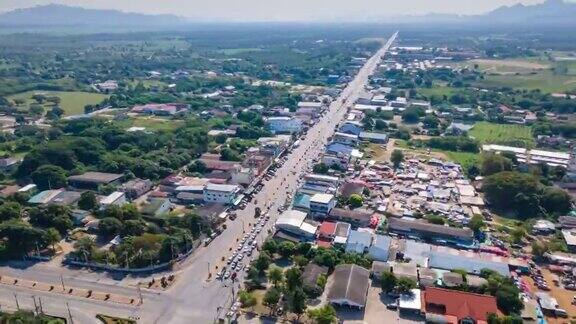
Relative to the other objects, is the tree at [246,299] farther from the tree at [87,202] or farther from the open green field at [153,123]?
the open green field at [153,123]

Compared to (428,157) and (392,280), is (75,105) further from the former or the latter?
(392,280)

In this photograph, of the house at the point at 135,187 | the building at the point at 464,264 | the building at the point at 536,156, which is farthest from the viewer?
the building at the point at 536,156

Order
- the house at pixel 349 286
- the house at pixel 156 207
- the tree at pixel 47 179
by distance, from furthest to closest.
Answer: the tree at pixel 47 179 → the house at pixel 156 207 → the house at pixel 349 286

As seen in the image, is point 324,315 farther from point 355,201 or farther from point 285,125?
point 285,125

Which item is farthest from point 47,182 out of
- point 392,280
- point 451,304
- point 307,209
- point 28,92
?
point 28,92

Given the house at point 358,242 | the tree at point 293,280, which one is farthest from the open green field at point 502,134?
the tree at point 293,280

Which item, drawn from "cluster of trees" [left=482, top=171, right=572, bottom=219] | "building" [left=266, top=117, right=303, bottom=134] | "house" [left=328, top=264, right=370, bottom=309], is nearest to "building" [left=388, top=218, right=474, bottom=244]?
"cluster of trees" [left=482, top=171, right=572, bottom=219]
